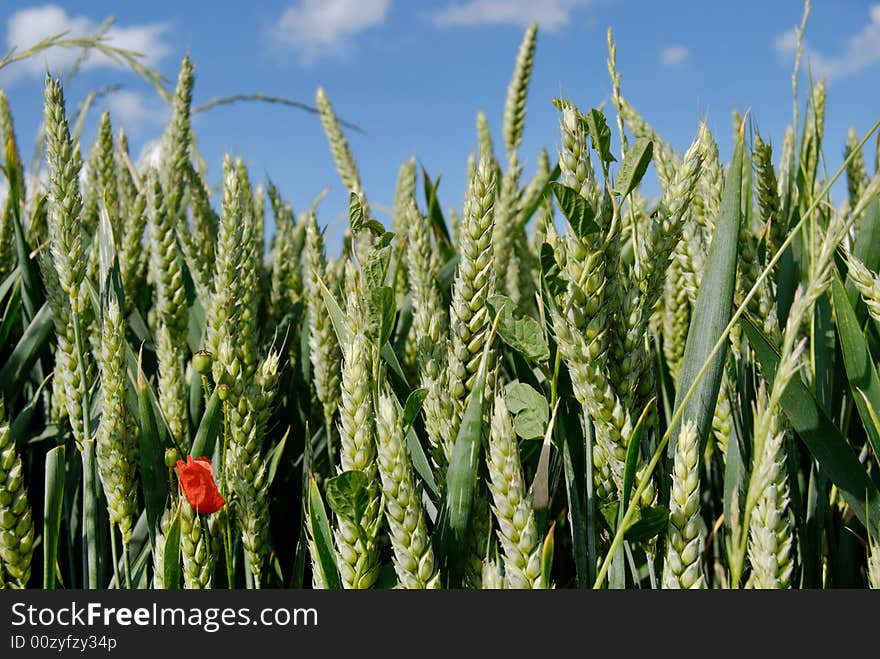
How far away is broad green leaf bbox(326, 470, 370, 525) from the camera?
718mm

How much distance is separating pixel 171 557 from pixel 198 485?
90mm

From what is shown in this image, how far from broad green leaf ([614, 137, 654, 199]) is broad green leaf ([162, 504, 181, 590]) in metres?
0.65

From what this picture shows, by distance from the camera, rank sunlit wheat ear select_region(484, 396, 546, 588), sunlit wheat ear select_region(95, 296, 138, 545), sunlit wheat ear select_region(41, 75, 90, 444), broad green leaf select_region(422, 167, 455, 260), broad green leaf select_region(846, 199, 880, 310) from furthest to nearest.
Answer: broad green leaf select_region(422, 167, 455, 260) < broad green leaf select_region(846, 199, 880, 310) < sunlit wheat ear select_region(41, 75, 90, 444) < sunlit wheat ear select_region(95, 296, 138, 545) < sunlit wheat ear select_region(484, 396, 546, 588)

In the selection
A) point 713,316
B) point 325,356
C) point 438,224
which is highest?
point 438,224

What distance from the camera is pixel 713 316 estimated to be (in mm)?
858

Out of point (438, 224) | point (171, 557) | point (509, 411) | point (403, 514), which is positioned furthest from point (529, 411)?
point (438, 224)

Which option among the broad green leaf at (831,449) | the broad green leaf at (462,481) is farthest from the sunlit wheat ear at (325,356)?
the broad green leaf at (831,449)

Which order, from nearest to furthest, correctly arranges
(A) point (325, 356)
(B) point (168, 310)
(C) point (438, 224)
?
(A) point (325, 356) → (B) point (168, 310) → (C) point (438, 224)

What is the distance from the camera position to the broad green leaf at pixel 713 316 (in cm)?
83

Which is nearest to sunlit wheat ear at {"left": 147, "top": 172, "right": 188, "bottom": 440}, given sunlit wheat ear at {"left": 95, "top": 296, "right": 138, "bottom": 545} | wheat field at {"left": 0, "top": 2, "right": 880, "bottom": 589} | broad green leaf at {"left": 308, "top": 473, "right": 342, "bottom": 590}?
wheat field at {"left": 0, "top": 2, "right": 880, "bottom": 589}

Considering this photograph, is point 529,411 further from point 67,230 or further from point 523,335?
point 67,230

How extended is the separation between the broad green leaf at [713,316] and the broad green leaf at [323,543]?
0.42 meters

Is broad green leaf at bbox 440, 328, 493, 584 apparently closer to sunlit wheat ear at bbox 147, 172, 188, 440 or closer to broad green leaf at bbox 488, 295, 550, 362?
broad green leaf at bbox 488, 295, 550, 362

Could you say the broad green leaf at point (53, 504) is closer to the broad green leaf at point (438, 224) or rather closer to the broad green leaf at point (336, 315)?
the broad green leaf at point (336, 315)
